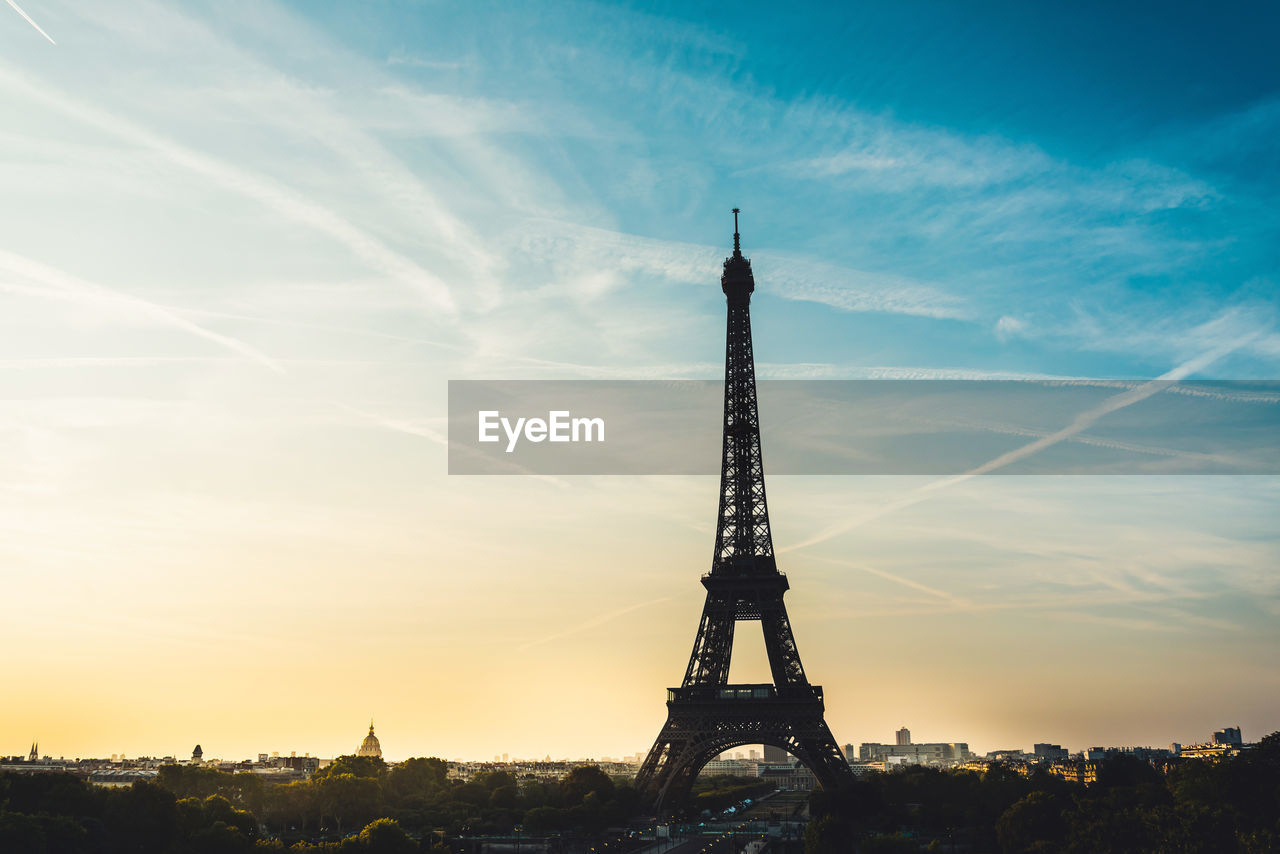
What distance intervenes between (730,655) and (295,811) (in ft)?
164

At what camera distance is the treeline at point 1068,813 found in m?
61.0

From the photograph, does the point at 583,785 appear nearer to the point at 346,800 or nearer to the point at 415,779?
the point at 346,800

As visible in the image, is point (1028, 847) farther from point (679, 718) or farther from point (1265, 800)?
point (679, 718)

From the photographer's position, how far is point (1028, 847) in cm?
7081

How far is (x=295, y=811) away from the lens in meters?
113

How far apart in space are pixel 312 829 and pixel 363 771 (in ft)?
96.8

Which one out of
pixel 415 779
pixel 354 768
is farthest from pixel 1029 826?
pixel 354 768

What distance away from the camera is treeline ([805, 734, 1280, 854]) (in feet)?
200

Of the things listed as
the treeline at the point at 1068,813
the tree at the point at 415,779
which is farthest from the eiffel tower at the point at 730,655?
the tree at the point at 415,779

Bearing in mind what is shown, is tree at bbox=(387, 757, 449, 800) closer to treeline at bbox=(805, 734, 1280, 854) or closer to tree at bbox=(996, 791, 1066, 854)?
treeline at bbox=(805, 734, 1280, 854)

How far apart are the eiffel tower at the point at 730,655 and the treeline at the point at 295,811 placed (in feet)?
31.6

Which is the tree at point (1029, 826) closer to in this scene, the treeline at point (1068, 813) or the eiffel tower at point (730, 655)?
the treeline at point (1068, 813)

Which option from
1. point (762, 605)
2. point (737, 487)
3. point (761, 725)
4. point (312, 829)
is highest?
point (737, 487)

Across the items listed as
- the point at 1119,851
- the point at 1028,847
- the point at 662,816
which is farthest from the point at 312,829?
the point at 1119,851
